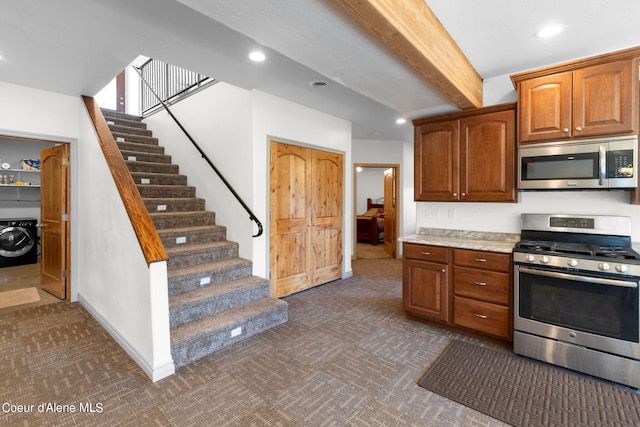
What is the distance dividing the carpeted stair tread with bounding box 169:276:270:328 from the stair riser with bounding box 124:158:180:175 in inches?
93.1

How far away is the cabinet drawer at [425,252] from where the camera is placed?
3029 mm

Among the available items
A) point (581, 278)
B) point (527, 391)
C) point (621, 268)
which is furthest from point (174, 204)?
point (621, 268)

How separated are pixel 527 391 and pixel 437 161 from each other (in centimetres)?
214

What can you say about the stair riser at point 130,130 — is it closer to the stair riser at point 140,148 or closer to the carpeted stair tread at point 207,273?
the stair riser at point 140,148

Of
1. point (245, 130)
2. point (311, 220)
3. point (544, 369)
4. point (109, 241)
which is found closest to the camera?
point (544, 369)

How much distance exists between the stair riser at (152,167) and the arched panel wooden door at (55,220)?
0.75m

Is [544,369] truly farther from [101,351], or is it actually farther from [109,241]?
[109,241]

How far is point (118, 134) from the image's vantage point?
16.6ft

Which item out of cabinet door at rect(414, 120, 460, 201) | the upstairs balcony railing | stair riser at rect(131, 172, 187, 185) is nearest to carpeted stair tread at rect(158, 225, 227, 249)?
stair riser at rect(131, 172, 187, 185)

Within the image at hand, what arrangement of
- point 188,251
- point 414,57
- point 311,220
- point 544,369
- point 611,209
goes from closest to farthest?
point 414,57
point 544,369
point 611,209
point 188,251
point 311,220

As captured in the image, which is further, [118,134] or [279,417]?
[118,134]

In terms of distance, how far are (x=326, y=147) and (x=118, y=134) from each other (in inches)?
132

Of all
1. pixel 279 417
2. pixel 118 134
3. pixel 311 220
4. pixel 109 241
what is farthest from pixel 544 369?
pixel 118 134

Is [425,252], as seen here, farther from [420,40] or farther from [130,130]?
[130,130]
